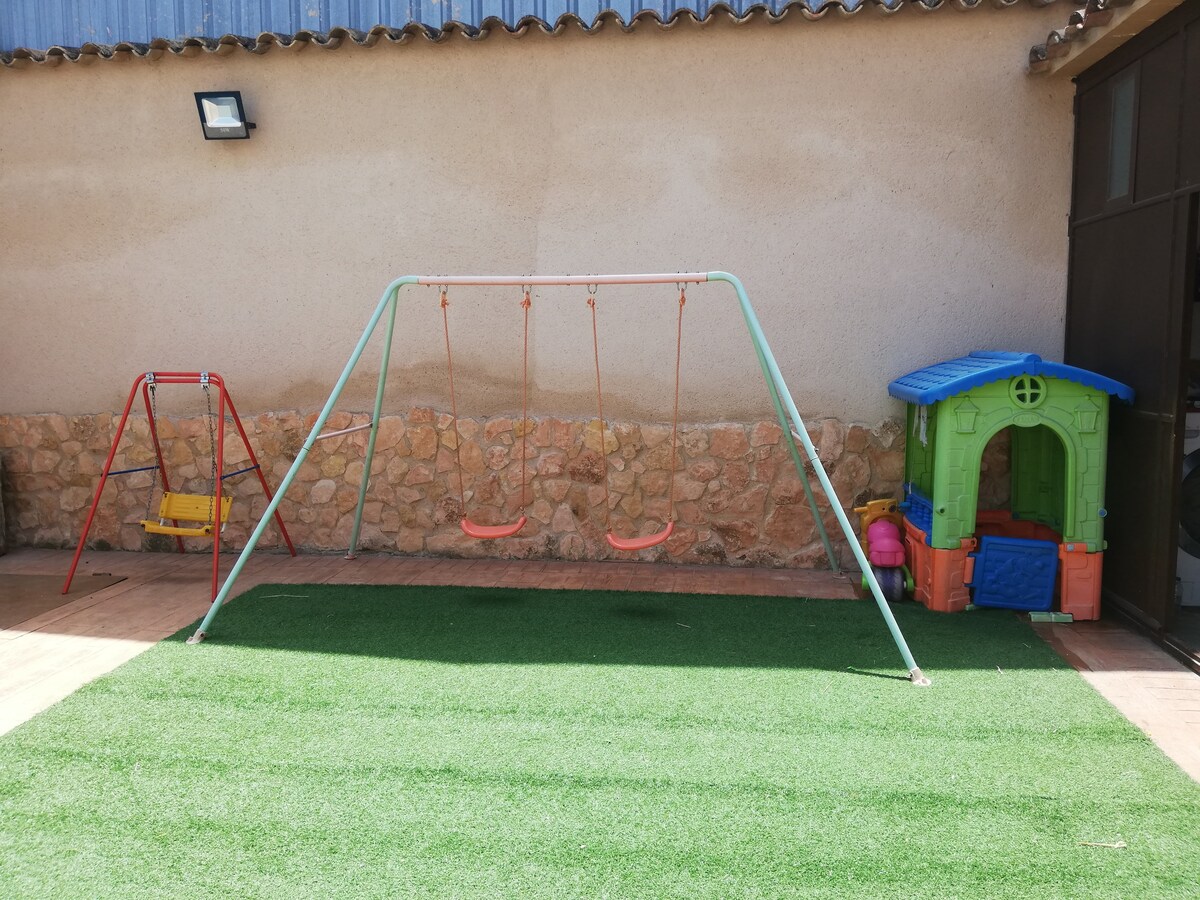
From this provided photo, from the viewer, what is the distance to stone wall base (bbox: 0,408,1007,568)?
593cm

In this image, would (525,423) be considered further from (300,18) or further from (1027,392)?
(300,18)

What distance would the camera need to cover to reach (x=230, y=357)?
6348 mm

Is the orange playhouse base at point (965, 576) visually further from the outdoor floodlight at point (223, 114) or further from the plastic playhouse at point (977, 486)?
the outdoor floodlight at point (223, 114)

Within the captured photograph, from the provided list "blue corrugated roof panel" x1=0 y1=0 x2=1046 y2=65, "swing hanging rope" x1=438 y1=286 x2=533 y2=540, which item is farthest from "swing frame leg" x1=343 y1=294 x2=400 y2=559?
"blue corrugated roof panel" x1=0 y1=0 x2=1046 y2=65

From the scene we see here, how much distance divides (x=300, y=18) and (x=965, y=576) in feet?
17.2

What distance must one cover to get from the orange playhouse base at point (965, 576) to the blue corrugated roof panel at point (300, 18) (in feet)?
9.49

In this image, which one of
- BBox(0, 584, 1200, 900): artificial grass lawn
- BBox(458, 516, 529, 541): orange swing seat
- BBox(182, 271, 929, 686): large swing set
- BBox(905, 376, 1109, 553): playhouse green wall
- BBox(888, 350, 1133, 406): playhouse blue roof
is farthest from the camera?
BBox(458, 516, 529, 541): orange swing seat

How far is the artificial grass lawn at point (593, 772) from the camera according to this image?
2.68 meters

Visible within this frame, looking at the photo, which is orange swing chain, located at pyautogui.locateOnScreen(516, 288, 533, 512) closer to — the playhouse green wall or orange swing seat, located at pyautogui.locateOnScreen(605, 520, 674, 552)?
orange swing seat, located at pyautogui.locateOnScreen(605, 520, 674, 552)

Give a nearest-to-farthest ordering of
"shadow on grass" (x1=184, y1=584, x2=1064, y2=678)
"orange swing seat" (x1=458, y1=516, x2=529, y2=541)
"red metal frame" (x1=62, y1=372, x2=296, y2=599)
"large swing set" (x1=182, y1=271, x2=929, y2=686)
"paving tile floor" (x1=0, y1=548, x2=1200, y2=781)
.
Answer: "paving tile floor" (x1=0, y1=548, x2=1200, y2=781), "large swing set" (x1=182, y1=271, x2=929, y2=686), "shadow on grass" (x1=184, y1=584, x2=1064, y2=678), "orange swing seat" (x1=458, y1=516, x2=529, y2=541), "red metal frame" (x1=62, y1=372, x2=296, y2=599)

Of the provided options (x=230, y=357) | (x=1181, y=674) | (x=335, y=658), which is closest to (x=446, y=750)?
(x=335, y=658)

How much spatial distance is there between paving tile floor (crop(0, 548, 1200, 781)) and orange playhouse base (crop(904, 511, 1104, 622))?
127mm

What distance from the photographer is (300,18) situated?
637 centimetres

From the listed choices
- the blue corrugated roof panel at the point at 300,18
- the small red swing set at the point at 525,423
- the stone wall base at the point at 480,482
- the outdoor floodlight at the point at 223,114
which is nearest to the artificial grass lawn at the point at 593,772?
the small red swing set at the point at 525,423
